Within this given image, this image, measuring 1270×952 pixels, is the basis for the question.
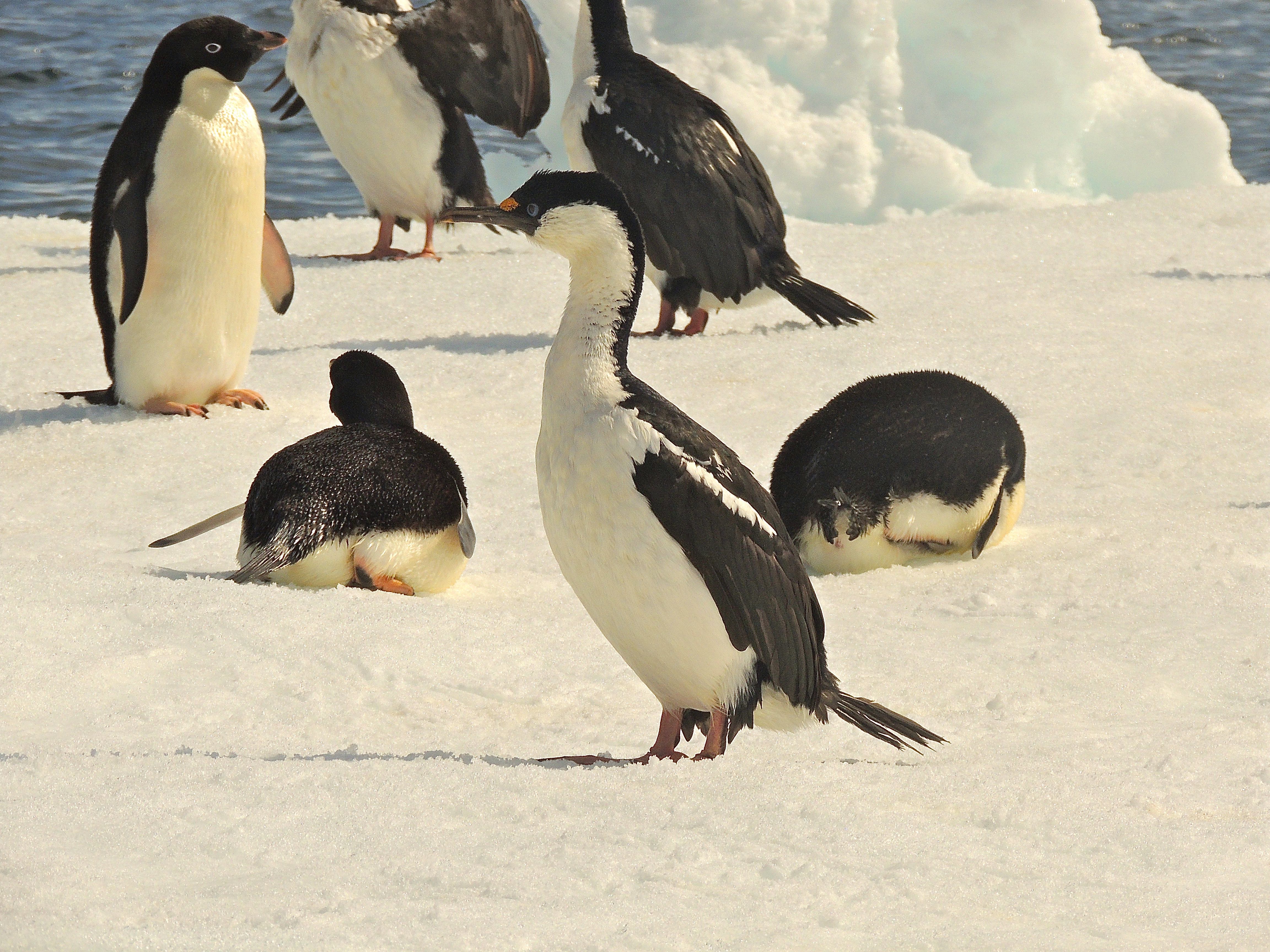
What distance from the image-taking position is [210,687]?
262cm

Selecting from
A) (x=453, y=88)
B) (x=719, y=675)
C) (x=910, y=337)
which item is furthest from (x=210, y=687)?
(x=453, y=88)

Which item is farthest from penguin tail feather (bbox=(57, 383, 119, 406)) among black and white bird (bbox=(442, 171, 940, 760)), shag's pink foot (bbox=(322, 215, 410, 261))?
black and white bird (bbox=(442, 171, 940, 760))

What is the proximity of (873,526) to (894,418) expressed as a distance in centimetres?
26

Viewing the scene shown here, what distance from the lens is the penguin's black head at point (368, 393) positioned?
12.3 ft

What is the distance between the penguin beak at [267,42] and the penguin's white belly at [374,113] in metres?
2.28

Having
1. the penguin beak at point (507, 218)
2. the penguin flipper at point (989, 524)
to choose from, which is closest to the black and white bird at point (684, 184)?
the penguin flipper at point (989, 524)

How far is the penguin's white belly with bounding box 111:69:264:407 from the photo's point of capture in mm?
4445

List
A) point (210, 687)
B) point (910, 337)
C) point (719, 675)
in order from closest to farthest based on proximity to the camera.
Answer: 1. point (719, 675)
2. point (210, 687)
3. point (910, 337)

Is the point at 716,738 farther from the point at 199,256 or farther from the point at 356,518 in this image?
the point at 199,256

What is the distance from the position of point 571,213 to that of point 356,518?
1.08 metres

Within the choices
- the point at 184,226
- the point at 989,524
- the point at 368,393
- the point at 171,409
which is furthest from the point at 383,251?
the point at 989,524

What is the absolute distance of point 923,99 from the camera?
10.1 m

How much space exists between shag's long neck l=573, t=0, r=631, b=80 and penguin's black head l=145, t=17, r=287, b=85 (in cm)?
168

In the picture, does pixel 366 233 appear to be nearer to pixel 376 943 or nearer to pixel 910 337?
pixel 910 337
